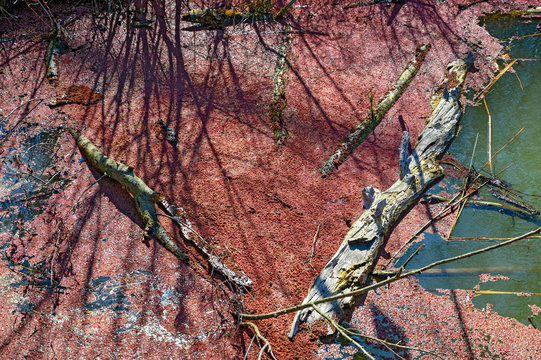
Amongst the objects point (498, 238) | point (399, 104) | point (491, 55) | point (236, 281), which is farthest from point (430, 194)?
point (491, 55)

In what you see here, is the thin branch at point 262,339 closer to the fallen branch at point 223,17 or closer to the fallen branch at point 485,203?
the fallen branch at point 485,203

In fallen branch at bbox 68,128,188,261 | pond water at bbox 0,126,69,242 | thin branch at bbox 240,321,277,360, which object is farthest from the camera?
pond water at bbox 0,126,69,242

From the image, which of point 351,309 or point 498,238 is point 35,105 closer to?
point 351,309

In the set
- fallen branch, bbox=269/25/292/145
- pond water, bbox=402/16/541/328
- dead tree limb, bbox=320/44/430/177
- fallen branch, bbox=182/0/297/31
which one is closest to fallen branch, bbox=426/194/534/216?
pond water, bbox=402/16/541/328

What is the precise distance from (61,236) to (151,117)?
1390 millimetres

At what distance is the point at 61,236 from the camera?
3037 mm

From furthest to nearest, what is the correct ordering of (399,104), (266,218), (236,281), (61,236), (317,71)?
(317,71)
(399,104)
(266,218)
(61,236)
(236,281)

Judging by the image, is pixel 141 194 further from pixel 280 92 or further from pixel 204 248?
pixel 280 92

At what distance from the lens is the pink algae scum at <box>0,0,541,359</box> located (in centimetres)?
260

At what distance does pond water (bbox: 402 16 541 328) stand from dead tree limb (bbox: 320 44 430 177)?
674 mm

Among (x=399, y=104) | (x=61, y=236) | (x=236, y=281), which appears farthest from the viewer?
(x=399, y=104)

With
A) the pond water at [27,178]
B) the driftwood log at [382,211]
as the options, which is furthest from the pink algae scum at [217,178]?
the driftwood log at [382,211]

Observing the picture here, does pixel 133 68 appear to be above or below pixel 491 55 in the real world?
above

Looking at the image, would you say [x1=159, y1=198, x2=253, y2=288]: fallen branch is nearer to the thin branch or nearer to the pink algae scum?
the pink algae scum
